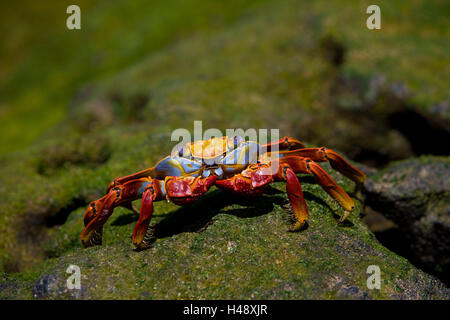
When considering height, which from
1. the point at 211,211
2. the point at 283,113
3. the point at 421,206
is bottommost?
the point at 421,206

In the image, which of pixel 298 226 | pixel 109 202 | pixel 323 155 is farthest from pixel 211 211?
pixel 323 155

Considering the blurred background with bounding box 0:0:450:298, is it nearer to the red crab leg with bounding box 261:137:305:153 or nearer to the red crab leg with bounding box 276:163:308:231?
the red crab leg with bounding box 261:137:305:153

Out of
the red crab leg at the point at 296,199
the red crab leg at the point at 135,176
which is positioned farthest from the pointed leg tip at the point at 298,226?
the red crab leg at the point at 135,176

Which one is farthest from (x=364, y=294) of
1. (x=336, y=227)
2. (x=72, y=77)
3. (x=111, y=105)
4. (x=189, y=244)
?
(x=72, y=77)

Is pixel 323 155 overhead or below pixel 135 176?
overhead

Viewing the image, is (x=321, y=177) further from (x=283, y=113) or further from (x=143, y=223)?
(x=283, y=113)

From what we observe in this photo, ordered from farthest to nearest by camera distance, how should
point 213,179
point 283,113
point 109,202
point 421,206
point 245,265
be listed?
A: point 283,113 → point 421,206 → point 109,202 → point 213,179 → point 245,265
